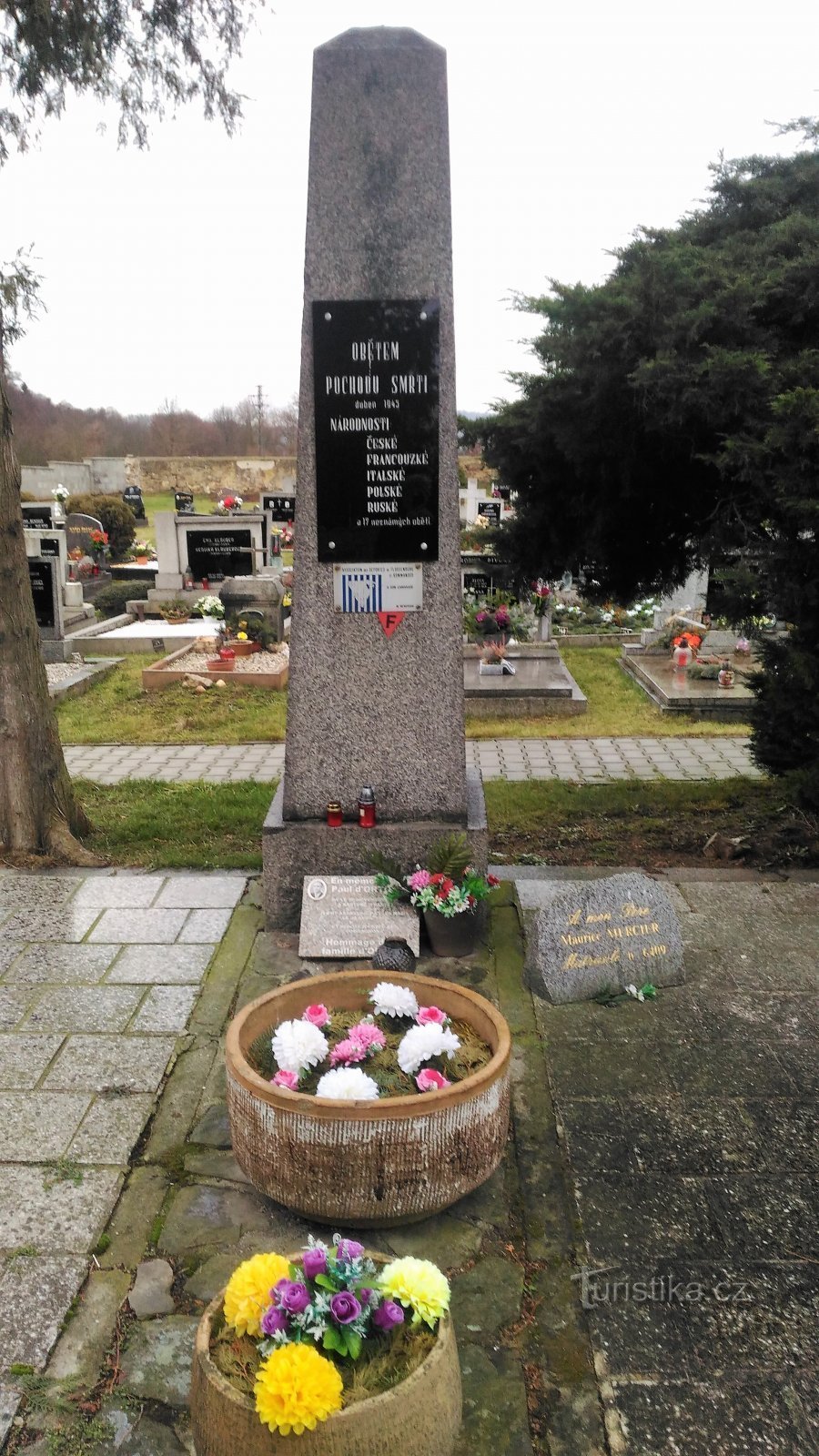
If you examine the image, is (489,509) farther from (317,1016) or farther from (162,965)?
Result: (317,1016)

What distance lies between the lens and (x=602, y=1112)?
3.19 meters

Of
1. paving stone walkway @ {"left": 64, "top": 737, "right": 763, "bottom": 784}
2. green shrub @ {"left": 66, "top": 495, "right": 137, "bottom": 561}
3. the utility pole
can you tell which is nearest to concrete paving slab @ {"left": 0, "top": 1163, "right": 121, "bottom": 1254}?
paving stone walkway @ {"left": 64, "top": 737, "right": 763, "bottom": 784}

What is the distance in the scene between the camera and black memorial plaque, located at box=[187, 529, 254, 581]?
16859mm

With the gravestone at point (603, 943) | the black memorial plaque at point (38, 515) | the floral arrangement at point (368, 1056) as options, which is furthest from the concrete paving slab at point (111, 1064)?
the black memorial plaque at point (38, 515)

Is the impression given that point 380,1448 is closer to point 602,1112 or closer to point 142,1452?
point 142,1452

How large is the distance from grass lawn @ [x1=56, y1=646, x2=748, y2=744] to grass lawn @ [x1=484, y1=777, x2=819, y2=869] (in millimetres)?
2036

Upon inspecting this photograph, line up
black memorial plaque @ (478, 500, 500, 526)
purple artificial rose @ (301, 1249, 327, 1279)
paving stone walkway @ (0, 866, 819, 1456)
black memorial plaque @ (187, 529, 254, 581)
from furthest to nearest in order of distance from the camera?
black memorial plaque @ (478, 500, 500, 526) < black memorial plaque @ (187, 529, 254, 581) < paving stone walkway @ (0, 866, 819, 1456) < purple artificial rose @ (301, 1249, 327, 1279)

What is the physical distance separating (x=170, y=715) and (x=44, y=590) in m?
3.72

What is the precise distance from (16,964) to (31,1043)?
69 centimetres

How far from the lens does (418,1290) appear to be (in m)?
1.90

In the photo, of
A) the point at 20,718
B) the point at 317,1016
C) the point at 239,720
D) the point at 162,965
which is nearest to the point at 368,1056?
the point at 317,1016

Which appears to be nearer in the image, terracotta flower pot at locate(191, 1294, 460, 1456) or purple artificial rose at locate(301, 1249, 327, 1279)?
terracotta flower pot at locate(191, 1294, 460, 1456)

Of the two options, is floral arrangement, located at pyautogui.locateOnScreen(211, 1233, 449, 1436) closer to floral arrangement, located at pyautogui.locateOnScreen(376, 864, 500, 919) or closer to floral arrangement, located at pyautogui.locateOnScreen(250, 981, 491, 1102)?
floral arrangement, located at pyautogui.locateOnScreen(250, 981, 491, 1102)

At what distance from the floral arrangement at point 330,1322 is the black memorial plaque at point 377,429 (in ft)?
9.65
